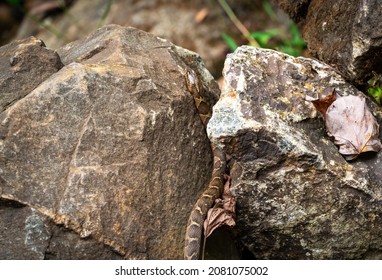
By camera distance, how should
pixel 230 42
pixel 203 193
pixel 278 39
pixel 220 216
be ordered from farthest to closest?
1. pixel 278 39
2. pixel 230 42
3. pixel 203 193
4. pixel 220 216

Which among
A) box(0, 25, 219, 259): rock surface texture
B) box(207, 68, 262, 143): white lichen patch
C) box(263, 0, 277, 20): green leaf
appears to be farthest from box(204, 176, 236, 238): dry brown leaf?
box(263, 0, 277, 20): green leaf

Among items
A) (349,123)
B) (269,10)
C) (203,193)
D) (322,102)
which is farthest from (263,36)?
(203,193)

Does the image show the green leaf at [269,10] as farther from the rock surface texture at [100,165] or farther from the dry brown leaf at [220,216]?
the dry brown leaf at [220,216]

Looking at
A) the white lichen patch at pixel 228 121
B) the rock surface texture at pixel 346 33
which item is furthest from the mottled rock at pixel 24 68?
the rock surface texture at pixel 346 33

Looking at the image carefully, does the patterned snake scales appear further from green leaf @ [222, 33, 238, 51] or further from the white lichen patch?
green leaf @ [222, 33, 238, 51]

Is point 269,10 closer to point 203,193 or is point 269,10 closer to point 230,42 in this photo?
point 230,42
